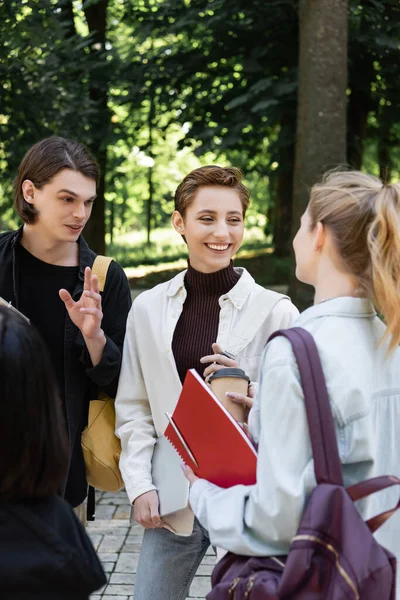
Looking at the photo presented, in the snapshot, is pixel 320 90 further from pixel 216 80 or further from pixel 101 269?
pixel 101 269

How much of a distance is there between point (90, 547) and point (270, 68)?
822cm

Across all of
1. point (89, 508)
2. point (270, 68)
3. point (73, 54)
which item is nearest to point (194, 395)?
point (89, 508)

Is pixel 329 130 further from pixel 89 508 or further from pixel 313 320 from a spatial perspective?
pixel 313 320

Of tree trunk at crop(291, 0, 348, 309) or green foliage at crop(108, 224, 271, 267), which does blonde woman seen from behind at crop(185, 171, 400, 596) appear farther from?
green foliage at crop(108, 224, 271, 267)

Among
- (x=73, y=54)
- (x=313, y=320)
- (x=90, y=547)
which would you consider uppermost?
(x=73, y=54)

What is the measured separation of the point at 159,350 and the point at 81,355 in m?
0.35

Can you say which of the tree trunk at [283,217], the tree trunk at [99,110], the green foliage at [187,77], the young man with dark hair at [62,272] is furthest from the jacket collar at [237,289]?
the tree trunk at [283,217]

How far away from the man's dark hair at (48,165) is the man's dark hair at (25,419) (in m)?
1.53

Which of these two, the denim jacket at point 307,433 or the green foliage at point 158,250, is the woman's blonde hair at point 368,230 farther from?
the green foliage at point 158,250

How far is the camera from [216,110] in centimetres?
969

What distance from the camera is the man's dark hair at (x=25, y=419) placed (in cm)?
165

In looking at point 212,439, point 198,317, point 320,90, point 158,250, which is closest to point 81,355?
point 198,317

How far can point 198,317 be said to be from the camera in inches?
114

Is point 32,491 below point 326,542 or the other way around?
the other way around
